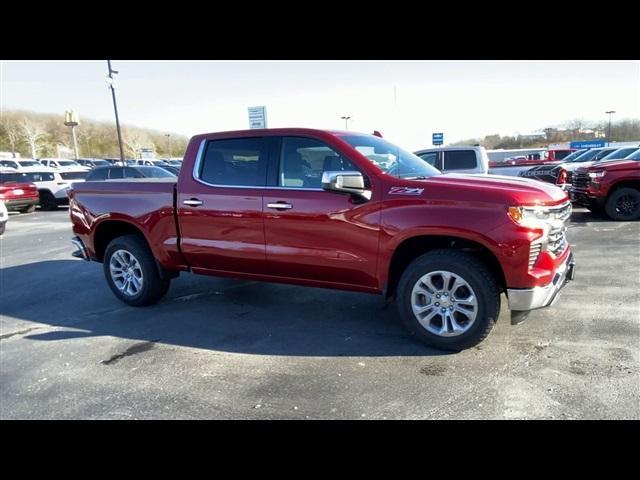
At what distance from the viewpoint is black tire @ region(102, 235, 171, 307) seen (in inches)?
191

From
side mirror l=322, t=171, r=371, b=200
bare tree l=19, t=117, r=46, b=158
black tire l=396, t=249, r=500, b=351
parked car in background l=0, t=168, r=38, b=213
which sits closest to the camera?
black tire l=396, t=249, r=500, b=351

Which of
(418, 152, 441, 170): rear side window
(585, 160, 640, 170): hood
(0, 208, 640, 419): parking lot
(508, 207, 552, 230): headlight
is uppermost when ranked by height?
(418, 152, 441, 170): rear side window

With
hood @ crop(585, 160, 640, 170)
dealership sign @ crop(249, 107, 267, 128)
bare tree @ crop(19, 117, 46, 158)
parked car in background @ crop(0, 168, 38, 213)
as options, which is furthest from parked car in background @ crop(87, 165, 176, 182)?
bare tree @ crop(19, 117, 46, 158)

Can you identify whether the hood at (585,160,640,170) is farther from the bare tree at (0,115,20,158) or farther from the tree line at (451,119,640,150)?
the bare tree at (0,115,20,158)

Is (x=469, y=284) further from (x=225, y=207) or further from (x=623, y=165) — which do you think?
(x=623, y=165)

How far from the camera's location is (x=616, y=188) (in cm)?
952

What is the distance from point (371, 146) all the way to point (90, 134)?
317 ft

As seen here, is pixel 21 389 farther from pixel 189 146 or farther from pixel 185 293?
pixel 189 146

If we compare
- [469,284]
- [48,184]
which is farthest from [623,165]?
[48,184]

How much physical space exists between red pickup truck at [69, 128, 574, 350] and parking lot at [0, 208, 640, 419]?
1.34 ft

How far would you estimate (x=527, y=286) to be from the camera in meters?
3.27

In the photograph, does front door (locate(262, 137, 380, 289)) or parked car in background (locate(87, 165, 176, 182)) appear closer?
front door (locate(262, 137, 380, 289))

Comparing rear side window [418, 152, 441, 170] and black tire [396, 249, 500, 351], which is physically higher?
rear side window [418, 152, 441, 170]

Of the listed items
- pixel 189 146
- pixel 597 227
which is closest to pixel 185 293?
pixel 189 146
